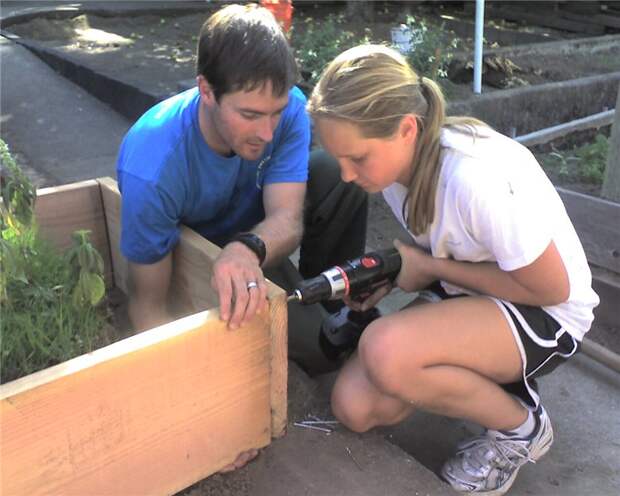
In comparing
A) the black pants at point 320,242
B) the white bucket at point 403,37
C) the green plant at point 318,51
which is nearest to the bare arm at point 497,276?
the black pants at point 320,242

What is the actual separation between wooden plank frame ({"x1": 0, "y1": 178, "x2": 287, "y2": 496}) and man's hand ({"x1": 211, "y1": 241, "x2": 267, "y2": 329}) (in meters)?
0.03

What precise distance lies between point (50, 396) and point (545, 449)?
4.63 feet

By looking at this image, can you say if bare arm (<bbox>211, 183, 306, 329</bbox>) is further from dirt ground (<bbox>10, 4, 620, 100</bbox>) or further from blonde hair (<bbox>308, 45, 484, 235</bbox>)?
dirt ground (<bbox>10, 4, 620, 100</bbox>)

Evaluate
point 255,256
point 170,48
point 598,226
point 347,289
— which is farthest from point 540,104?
point 170,48

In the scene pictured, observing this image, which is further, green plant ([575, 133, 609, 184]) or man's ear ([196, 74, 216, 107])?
green plant ([575, 133, 609, 184])

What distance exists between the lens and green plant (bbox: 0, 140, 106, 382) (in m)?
1.44

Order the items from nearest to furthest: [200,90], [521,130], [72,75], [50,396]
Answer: [50,396], [200,90], [521,130], [72,75]

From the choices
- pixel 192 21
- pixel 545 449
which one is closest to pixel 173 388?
pixel 545 449

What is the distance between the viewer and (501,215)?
5.39 feet

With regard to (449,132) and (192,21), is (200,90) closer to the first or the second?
(449,132)

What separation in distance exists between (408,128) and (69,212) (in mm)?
1144

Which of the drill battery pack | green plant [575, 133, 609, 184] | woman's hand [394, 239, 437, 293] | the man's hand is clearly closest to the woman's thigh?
woman's hand [394, 239, 437, 293]

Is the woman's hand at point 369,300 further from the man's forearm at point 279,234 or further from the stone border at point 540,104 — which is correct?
the stone border at point 540,104

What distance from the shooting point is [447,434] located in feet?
7.22
